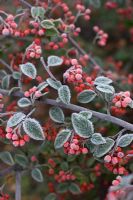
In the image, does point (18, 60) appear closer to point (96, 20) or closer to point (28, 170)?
point (28, 170)

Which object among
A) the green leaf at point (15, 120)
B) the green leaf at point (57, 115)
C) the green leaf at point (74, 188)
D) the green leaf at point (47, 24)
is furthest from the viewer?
the green leaf at point (74, 188)

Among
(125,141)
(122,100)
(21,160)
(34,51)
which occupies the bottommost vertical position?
(21,160)

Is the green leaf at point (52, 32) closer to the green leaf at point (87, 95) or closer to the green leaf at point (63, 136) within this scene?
the green leaf at point (87, 95)

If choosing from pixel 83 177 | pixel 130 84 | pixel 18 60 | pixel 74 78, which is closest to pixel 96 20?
pixel 130 84

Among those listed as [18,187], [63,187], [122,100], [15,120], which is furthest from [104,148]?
[63,187]

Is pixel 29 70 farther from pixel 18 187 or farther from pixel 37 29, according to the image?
pixel 18 187

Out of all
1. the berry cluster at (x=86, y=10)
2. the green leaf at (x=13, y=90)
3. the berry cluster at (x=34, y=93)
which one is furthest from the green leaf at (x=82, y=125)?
the berry cluster at (x=86, y=10)

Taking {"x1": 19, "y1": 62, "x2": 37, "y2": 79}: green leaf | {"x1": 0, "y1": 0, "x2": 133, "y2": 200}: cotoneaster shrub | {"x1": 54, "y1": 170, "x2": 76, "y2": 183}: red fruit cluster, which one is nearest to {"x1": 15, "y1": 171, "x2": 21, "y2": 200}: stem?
{"x1": 0, "y1": 0, "x2": 133, "y2": 200}: cotoneaster shrub
